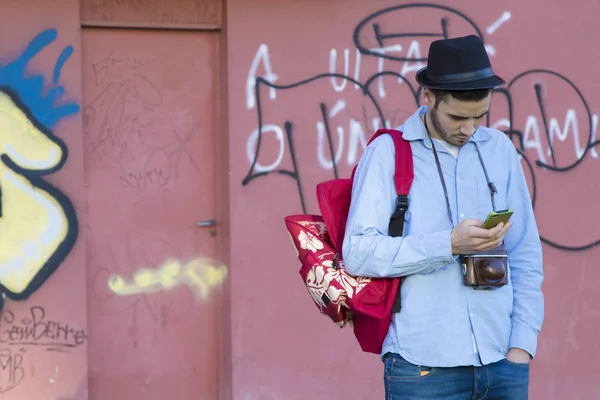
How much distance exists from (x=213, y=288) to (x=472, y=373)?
3092 mm

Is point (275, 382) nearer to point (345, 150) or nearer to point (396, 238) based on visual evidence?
point (345, 150)

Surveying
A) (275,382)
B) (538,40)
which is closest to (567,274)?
(538,40)

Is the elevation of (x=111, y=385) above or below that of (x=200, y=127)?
below

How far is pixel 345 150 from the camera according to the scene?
20.0 ft

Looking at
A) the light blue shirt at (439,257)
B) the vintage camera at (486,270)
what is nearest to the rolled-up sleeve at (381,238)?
the light blue shirt at (439,257)

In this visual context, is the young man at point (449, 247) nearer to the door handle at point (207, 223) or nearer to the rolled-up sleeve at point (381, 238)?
the rolled-up sleeve at point (381, 238)

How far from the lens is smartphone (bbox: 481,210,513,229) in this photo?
3.08 metres

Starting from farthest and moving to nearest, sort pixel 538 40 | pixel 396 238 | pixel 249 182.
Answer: pixel 538 40, pixel 249 182, pixel 396 238

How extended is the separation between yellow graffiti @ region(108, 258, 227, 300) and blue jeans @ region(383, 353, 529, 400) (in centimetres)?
288

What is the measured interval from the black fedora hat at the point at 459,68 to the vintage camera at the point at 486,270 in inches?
21.8

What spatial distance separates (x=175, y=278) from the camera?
6.11 meters

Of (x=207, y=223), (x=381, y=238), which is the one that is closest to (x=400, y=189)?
(x=381, y=238)

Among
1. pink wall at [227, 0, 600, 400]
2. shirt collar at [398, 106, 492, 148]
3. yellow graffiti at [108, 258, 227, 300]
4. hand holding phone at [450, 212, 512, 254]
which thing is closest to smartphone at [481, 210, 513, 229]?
hand holding phone at [450, 212, 512, 254]

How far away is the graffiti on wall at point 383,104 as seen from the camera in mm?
5980
